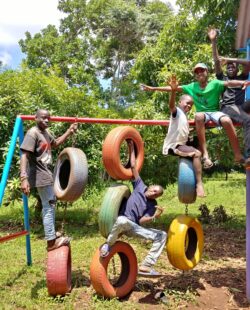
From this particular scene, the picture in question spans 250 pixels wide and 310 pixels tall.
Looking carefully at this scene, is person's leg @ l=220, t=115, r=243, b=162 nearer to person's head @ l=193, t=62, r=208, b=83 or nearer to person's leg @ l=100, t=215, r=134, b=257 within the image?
person's head @ l=193, t=62, r=208, b=83

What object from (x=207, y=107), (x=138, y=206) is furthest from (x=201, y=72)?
(x=138, y=206)

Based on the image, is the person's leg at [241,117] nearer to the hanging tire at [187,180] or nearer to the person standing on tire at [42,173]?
the hanging tire at [187,180]

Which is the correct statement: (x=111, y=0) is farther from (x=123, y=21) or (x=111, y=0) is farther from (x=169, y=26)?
(x=169, y=26)

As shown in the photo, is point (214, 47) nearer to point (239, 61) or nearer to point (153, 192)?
point (239, 61)

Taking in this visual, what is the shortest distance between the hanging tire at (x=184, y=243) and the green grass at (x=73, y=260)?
0.50m

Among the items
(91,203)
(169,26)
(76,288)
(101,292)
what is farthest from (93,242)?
(169,26)

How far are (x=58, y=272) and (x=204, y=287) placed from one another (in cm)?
211

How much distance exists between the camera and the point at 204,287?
588cm

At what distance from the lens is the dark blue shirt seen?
5273 millimetres

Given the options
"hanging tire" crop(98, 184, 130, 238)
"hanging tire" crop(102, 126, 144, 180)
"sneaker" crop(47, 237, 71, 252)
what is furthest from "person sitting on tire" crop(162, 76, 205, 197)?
"sneaker" crop(47, 237, 71, 252)

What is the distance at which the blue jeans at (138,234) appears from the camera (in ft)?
16.9

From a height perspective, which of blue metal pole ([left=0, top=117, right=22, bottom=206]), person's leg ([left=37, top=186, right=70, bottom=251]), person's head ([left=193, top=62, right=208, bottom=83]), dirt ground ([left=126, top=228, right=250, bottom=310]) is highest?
person's head ([left=193, top=62, right=208, bottom=83])

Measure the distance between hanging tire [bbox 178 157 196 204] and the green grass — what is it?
136cm

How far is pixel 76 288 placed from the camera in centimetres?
580
